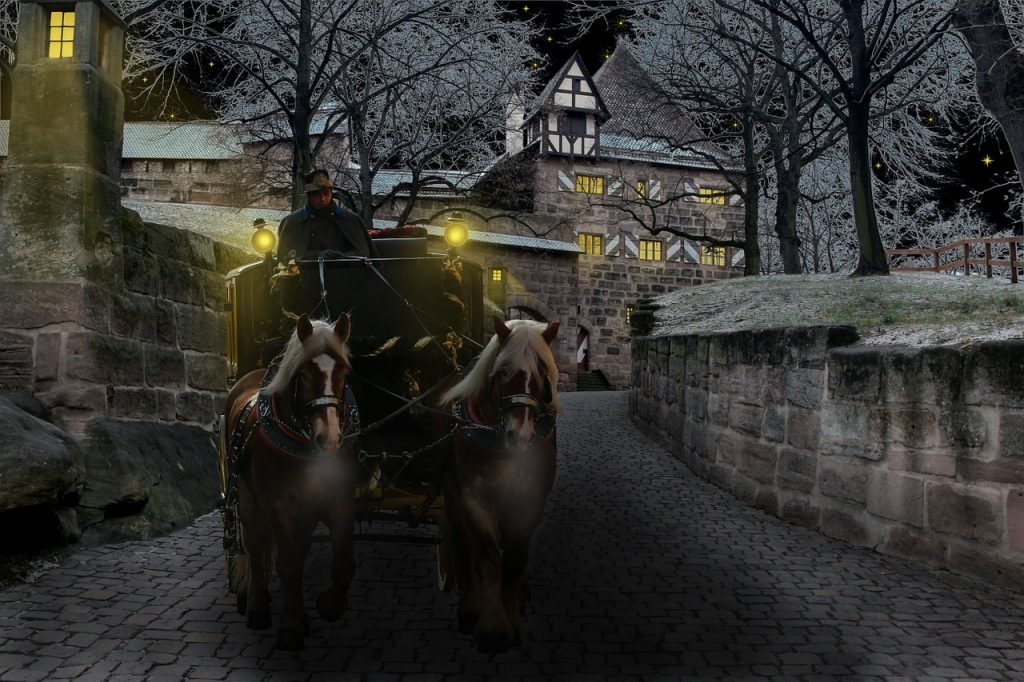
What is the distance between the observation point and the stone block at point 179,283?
319 inches

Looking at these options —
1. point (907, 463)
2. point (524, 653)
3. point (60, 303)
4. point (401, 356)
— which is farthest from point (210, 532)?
point (907, 463)

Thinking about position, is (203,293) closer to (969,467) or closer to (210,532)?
(210,532)

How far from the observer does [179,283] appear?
834 centimetres

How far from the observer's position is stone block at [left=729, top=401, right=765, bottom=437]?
28.2 ft

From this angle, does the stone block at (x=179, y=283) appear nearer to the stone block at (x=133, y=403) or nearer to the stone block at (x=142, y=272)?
the stone block at (x=142, y=272)

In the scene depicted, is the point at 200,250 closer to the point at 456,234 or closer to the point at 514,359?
the point at 456,234

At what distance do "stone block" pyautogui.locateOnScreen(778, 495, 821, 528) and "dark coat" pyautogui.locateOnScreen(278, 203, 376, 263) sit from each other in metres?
4.33

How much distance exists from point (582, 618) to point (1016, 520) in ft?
9.22

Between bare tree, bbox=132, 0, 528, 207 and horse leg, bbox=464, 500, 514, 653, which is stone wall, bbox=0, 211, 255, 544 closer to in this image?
horse leg, bbox=464, 500, 514, 653

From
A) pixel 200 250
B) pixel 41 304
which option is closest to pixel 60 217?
pixel 41 304

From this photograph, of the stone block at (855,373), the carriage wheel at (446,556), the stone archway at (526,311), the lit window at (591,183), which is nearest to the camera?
the carriage wheel at (446,556)

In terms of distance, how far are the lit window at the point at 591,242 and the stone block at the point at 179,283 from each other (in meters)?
26.7

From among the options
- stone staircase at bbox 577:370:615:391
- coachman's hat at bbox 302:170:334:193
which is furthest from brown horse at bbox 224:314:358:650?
stone staircase at bbox 577:370:615:391

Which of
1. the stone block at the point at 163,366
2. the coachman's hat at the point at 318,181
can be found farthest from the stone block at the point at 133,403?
the coachman's hat at the point at 318,181
